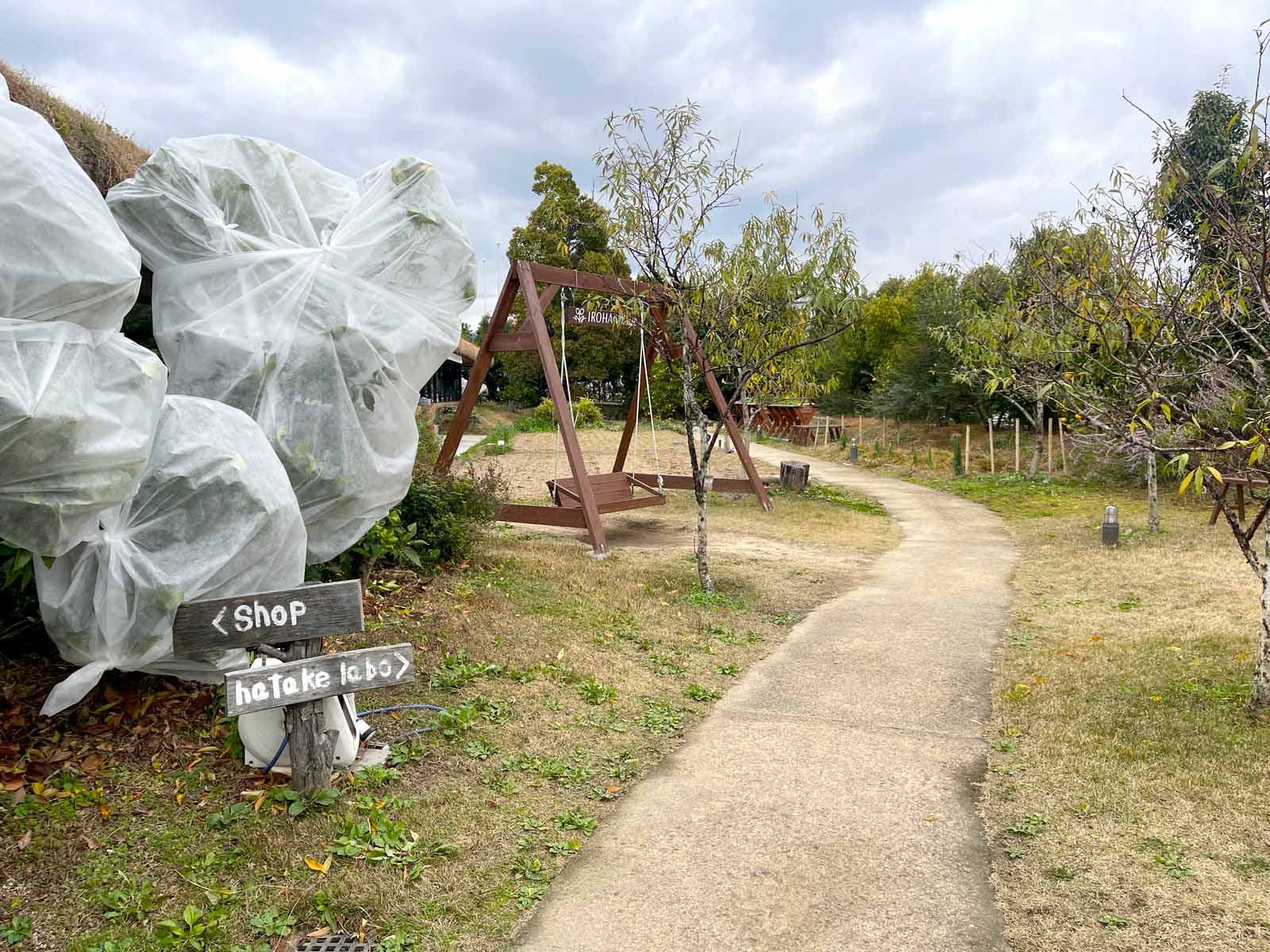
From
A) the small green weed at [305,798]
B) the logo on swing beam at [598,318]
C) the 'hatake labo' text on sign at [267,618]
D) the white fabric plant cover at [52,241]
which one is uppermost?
the logo on swing beam at [598,318]

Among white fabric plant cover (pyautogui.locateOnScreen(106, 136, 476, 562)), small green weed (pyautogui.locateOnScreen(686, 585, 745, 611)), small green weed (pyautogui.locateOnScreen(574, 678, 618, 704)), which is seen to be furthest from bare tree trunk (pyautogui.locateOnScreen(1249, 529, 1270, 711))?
white fabric plant cover (pyautogui.locateOnScreen(106, 136, 476, 562))

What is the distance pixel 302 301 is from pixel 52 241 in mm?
1908

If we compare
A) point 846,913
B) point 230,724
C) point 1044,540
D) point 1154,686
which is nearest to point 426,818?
point 230,724

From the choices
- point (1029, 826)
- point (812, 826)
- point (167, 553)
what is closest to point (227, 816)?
point (167, 553)

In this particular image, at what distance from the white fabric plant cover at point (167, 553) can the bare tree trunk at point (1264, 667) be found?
4.97 metres

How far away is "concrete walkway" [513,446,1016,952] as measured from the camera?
10.1ft

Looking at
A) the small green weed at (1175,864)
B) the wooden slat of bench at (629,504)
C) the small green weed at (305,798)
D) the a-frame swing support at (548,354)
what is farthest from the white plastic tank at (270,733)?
the wooden slat of bench at (629,504)

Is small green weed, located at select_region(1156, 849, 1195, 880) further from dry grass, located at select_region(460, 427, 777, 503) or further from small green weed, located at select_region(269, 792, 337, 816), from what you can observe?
dry grass, located at select_region(460, 427, 777, 503)

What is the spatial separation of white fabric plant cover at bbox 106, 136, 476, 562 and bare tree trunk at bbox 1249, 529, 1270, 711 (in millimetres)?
4866

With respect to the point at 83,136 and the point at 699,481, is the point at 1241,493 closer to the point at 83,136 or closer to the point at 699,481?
the point at 699,481

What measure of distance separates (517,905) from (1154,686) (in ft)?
13.8

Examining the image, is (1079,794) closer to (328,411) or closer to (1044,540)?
(328,411)

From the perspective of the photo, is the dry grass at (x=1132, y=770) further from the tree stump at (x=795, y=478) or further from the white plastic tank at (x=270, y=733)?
the tree stump at (x=795, y=478)

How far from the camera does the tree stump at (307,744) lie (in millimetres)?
3773
